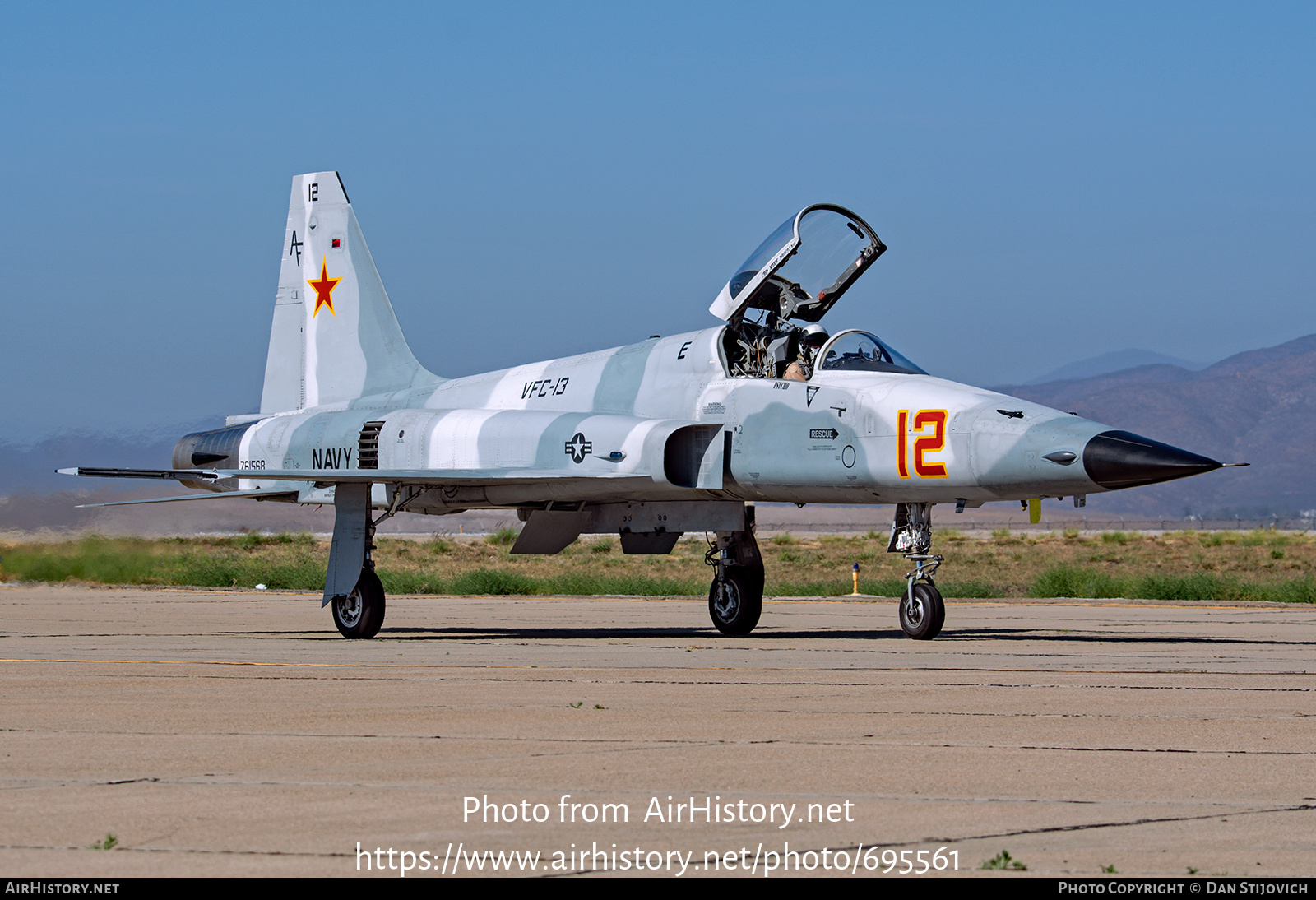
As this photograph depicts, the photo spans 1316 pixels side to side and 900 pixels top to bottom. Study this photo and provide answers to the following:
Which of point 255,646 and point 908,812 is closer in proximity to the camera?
point 908,812

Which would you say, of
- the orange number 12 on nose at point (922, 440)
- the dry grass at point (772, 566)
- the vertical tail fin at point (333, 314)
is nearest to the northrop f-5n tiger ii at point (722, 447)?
the orange number 12 on nose at point (922, 440)

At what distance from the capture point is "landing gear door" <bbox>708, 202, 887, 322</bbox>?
1605 cm

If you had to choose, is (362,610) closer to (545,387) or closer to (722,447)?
(545,387)

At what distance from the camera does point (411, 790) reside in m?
6.21

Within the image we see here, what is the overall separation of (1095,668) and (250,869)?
29.1 feet

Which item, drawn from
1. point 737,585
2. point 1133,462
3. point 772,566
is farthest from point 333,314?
point 772,566

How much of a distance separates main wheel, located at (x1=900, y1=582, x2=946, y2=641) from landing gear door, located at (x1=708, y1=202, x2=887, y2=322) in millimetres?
3093

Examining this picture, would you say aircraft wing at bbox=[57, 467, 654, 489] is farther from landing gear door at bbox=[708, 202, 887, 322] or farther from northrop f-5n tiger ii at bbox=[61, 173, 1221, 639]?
landing gear door at bbox=[708, 202, 887, 322]

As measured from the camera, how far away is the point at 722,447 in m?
15.6

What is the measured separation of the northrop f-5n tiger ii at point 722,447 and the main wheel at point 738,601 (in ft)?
0.08

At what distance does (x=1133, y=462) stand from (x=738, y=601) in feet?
16.2

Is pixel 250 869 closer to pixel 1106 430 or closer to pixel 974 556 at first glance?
pixel 1106 430

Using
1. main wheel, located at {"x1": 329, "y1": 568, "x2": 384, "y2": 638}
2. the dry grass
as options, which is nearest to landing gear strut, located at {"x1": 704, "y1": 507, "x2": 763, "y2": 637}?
main wheel, located at {"x1": 329, "y1": 568, "x2": 384, "y2": 638}
